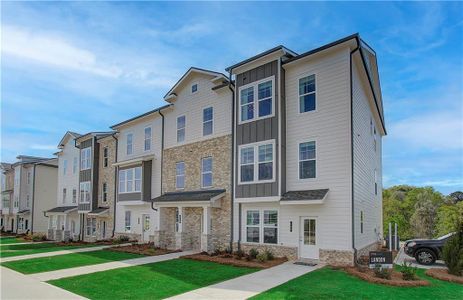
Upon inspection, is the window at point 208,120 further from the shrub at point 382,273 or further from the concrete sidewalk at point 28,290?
the shrub at point 382,273

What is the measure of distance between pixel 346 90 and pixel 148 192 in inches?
623

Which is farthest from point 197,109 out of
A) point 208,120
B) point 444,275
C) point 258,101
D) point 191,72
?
point 444,275

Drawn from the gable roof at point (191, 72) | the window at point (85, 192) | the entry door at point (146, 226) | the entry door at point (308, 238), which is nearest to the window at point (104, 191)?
the window at point (85, 192)

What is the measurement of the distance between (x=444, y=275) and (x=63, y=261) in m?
15.9

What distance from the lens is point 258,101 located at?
18609 millimetres

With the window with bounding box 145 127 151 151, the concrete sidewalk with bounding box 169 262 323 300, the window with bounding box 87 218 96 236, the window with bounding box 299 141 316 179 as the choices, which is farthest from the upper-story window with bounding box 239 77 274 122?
the window with bounding box 87 218 96 236

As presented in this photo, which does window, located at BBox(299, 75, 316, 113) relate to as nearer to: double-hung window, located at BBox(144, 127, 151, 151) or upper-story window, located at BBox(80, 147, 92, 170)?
double-hung window, located at BBox(144, 127, 151, 151)

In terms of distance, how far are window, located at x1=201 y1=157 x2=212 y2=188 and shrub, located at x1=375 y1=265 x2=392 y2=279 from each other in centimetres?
1113

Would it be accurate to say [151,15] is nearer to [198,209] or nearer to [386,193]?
[198,209]

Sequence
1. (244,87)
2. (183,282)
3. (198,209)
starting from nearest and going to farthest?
1. (183,282)
2. (244,87)
3. (198,209)

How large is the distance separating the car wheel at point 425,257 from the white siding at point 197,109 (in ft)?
35.4

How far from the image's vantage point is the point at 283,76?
1802 centimetres

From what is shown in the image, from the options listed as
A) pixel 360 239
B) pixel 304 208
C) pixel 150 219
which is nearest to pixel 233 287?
pixel 304 208

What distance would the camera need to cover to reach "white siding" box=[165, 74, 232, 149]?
69.5ft
